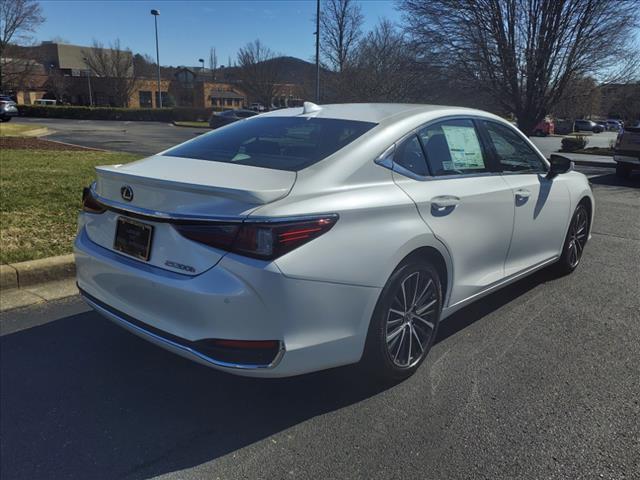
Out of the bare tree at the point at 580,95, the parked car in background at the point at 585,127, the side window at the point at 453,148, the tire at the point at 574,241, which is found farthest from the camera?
the parked car in background at the point at 585,127

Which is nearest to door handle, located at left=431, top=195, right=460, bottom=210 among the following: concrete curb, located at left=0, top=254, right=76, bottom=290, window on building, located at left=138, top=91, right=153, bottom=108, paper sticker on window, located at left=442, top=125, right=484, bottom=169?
paper sticker on window, located at left=442, top=125, right=484, bottom=169

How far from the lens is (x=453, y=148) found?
144 inches

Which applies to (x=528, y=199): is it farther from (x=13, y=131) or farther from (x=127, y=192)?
(x=13, y=131)

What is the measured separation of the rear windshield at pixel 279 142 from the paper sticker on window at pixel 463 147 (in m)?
0.71

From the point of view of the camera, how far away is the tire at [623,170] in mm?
14698

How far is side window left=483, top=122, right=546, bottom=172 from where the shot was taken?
4133 millimetres

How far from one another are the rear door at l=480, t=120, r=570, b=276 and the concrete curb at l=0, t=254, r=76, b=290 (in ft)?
12.6

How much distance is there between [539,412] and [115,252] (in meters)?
2.54

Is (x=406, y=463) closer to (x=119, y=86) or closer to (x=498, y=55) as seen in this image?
(x=498, y=55)

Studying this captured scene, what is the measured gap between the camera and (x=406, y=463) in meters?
2.51

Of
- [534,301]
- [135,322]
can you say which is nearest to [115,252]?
[135,322]

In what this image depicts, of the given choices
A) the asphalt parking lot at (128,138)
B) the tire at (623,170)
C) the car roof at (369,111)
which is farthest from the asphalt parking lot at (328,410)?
the asphalt parking lot at (128,138)

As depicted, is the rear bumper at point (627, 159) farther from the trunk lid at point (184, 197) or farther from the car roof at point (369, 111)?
the trunk lid at point (184, 197)

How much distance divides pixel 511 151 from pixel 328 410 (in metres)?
2.67
